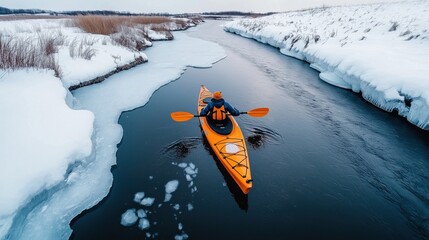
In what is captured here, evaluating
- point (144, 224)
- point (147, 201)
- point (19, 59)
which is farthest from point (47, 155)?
point (19, 59)

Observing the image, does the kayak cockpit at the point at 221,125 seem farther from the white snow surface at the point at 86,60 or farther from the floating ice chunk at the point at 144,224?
the white snow surface at the point at 86,60

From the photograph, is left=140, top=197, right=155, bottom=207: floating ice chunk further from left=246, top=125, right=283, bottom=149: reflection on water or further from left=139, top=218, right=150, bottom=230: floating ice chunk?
left=246, top=125, right=283, bottom=149: reflection on water

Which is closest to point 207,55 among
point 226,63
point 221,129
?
point 226,63

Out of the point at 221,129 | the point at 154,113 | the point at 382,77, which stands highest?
the point at 382,77

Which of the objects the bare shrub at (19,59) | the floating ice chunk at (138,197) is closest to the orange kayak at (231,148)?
the floating ice chunk at (138,197)

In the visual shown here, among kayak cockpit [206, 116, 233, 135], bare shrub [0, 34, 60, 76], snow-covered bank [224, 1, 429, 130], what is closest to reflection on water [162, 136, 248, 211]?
kayak cockpit [206, 116, 233, 135]

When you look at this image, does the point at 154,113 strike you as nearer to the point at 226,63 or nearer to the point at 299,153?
the point at 299,153
